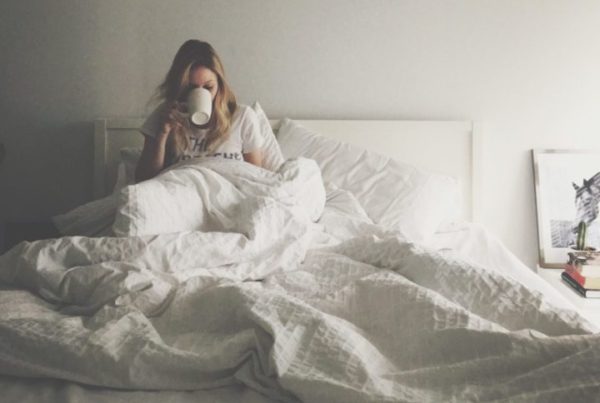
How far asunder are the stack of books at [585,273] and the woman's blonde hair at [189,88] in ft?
4.31

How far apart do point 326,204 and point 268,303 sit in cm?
101

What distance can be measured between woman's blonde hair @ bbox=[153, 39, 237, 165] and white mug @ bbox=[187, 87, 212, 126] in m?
0.14

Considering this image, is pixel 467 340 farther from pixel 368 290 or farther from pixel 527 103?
pixel 527 103

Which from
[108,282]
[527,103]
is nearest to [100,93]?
[108,282]

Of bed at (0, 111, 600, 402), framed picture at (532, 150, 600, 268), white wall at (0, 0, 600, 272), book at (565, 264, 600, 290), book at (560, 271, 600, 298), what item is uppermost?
white wall at (0, 0, 600, 272)

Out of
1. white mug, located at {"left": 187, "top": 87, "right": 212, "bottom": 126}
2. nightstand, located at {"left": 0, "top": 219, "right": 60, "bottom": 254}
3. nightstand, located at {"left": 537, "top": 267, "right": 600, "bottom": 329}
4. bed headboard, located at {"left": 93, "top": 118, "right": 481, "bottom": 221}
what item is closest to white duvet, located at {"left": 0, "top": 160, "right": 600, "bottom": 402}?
white mug, located at {"left": 187, "top": 87, "right": 212, "bottom": 126}

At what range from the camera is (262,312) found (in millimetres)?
861

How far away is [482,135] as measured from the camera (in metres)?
2.24

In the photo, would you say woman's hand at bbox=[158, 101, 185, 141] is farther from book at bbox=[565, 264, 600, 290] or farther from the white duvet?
book at bbox=[565, 264, 600, 290]

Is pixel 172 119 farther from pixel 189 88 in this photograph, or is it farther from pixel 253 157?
pixel 253 157

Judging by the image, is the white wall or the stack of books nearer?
the stack of books

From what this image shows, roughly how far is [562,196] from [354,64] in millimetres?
1055

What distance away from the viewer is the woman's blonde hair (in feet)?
5.84

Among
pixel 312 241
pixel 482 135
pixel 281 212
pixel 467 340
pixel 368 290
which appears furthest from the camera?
pixel 482 135
